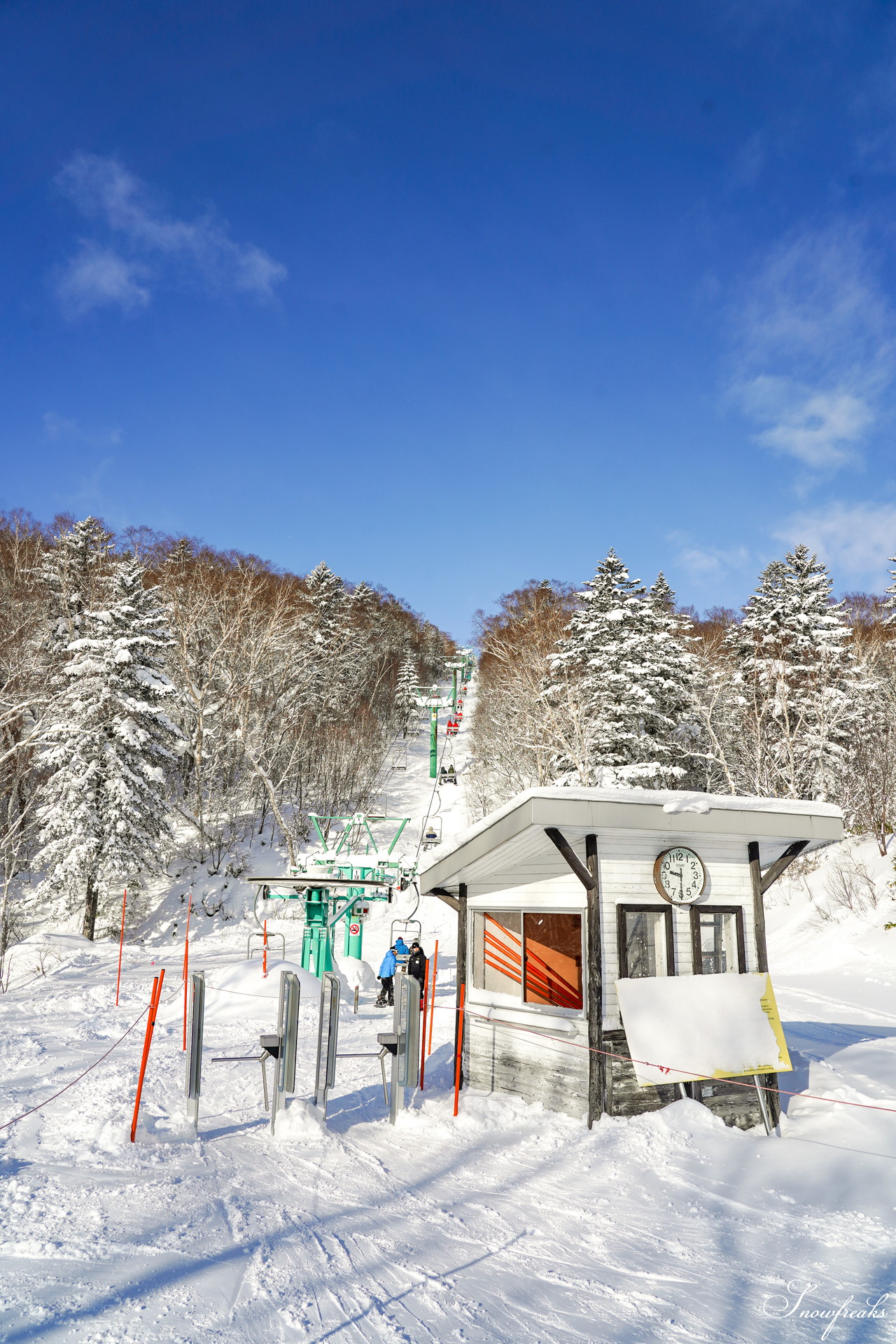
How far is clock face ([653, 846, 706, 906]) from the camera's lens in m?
7.75

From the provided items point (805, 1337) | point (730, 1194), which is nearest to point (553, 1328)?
point (805, 1337)

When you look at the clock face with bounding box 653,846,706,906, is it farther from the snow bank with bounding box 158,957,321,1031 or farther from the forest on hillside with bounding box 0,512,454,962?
the forest on hillside with bounding box 0,512,454,962

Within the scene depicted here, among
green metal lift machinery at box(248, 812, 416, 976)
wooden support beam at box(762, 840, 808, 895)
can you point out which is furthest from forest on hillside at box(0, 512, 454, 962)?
wooden support beam at box(762, 840, 808, 895)

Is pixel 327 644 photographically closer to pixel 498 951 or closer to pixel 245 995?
pixel 245 995

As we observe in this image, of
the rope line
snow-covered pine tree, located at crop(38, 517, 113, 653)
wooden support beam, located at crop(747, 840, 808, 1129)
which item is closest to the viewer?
the rope line

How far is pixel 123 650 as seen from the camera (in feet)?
76.7

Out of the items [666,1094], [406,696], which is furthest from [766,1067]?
[406,696]

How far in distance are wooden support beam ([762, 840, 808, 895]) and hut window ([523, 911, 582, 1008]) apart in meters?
2.20

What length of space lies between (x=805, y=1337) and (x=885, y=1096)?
5352 mm

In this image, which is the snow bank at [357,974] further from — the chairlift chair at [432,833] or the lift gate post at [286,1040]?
the chairlift chair at [432,833]

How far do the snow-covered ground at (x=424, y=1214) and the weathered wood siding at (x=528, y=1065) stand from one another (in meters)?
0.27

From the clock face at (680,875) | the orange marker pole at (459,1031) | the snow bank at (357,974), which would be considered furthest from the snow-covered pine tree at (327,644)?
the clock face at (680,875)

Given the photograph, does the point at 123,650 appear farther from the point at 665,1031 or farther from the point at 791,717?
the point at 791,717

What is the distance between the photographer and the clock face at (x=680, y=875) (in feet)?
25.4
